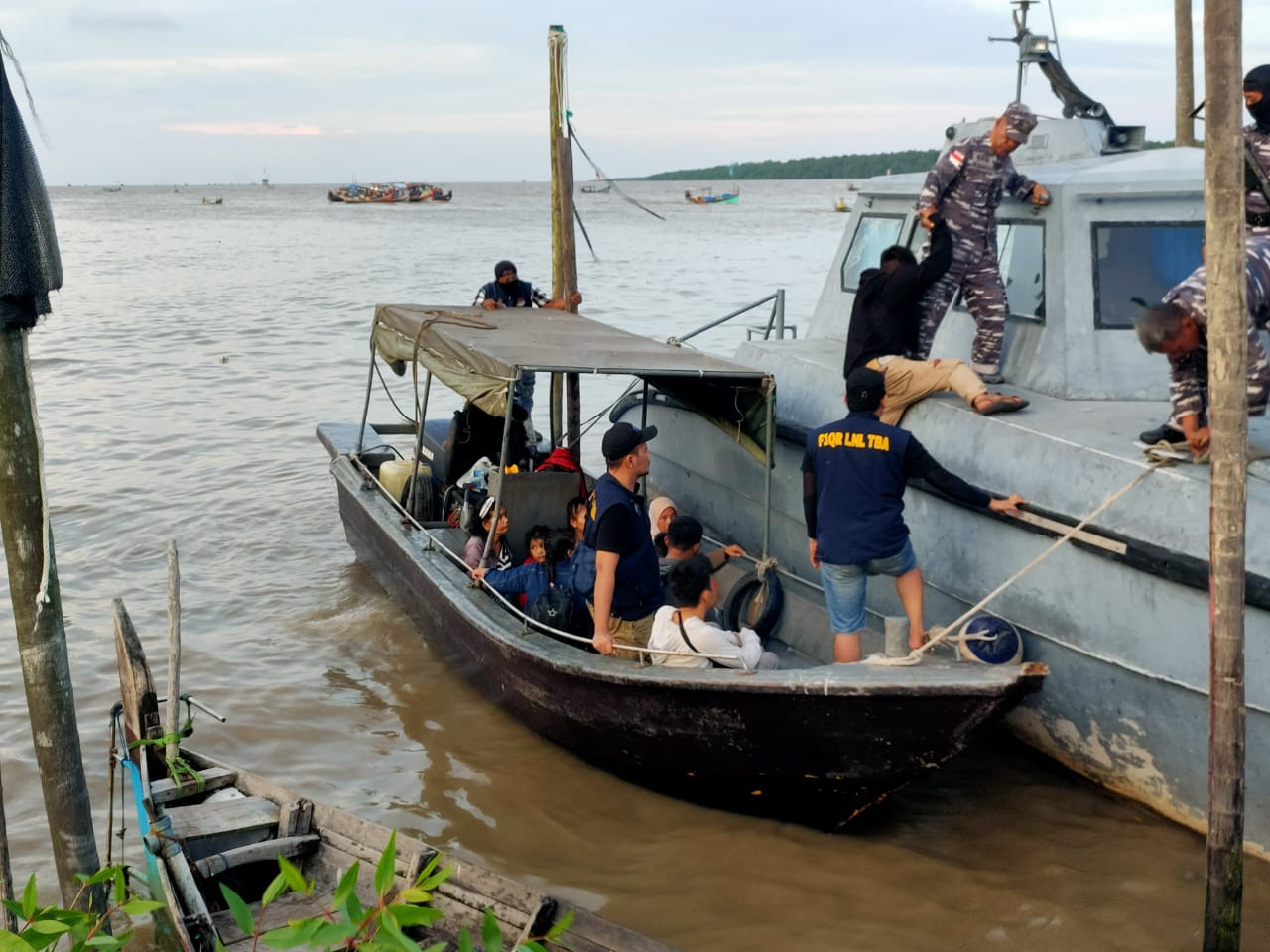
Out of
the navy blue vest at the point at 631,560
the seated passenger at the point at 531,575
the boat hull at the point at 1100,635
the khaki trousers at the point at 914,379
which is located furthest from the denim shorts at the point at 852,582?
the seated passenger at the point at 531,575

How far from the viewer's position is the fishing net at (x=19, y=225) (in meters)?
4.43

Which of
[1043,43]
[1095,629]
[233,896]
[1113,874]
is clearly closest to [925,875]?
[1113,874]

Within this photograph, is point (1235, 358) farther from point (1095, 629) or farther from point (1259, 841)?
point (1259, 841)

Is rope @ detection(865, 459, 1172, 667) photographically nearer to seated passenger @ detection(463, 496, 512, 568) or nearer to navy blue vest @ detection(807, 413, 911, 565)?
navy blue vest @ detection(807, 413, 911, 565)

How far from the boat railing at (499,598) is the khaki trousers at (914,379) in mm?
2067

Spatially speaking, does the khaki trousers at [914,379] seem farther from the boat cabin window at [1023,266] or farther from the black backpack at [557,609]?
the black backpack at [557,609]

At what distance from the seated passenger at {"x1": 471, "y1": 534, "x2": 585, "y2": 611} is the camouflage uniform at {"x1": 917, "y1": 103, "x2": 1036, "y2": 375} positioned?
2639mm

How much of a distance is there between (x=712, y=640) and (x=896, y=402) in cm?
210

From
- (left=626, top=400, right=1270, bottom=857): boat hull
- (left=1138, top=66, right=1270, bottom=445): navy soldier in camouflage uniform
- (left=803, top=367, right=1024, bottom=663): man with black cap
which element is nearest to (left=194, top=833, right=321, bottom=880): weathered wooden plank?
(left=803, top=367, right=1024, bottom=663): man with black cap

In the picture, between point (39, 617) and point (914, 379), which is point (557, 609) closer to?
point (914, 379)

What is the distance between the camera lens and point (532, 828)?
260 inches

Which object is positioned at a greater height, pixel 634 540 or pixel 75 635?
pixel 634 540

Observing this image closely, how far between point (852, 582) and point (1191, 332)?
1.94 meters

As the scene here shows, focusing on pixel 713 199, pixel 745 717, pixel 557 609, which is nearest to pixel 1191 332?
pixel 745 717
